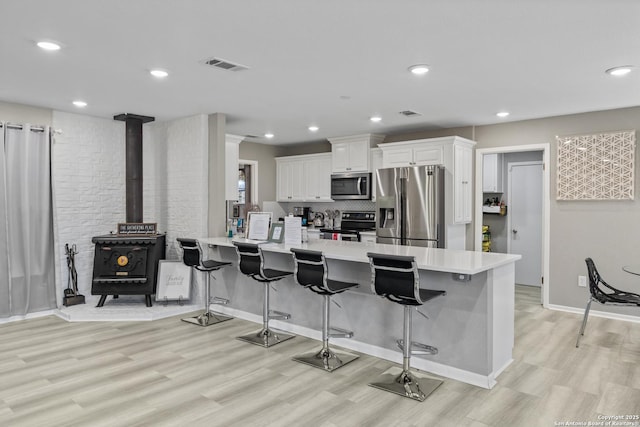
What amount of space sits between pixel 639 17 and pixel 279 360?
11.2 feet

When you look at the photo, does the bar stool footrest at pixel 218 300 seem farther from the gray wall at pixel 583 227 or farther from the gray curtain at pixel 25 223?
the gray wall at pixel 583 227

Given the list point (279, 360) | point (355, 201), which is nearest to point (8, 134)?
point (279, 360)

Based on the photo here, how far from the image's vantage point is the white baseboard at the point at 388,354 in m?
3.12

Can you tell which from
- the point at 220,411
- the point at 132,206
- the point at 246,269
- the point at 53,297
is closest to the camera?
the point at 220,411

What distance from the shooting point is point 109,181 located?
567 centimetres

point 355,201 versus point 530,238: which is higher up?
point 355,201

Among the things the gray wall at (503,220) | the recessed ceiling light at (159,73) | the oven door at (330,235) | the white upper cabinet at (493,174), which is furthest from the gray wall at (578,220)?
the oven door at (330,235)

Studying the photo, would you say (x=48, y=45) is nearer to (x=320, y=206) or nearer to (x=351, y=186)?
(x=351, y=186)

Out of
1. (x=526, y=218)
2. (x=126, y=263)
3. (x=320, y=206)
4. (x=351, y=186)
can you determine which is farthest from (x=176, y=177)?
(x=526, y=218)

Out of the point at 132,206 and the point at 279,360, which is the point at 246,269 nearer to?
the point at 279,360

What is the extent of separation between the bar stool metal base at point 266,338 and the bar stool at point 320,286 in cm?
41

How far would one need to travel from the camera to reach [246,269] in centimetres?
404

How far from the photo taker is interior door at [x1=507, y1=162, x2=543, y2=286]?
6.86 metres

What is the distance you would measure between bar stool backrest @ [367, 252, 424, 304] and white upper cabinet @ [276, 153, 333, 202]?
4.33 meters
